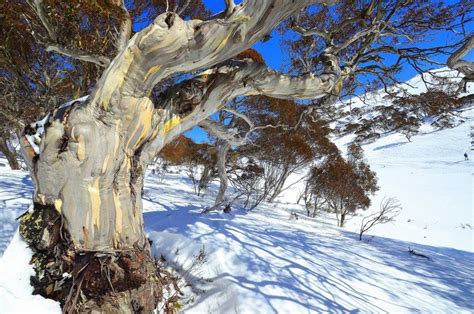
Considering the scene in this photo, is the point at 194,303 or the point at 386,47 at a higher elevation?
the point at 386,47

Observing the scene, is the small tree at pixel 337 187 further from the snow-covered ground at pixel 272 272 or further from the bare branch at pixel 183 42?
the bare branch at pixel 183 42

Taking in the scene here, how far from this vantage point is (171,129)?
1.83 m

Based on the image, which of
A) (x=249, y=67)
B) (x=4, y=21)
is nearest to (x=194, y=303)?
(x=249, y=67)

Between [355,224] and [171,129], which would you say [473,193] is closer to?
[355,224]

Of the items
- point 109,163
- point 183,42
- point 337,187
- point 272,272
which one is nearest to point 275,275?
point 272,272

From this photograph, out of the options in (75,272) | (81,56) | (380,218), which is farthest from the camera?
(380,218)

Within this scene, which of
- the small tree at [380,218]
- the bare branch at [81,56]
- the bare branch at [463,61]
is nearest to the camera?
the bare branch at [463,61]

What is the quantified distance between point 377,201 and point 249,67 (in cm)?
1654

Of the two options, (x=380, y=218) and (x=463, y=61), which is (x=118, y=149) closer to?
(x=463, y=61)

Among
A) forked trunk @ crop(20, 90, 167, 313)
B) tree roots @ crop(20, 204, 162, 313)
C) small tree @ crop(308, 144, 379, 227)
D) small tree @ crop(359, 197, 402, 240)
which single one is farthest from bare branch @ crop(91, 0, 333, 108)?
small tree @ crop(308, 144, 379, 227)

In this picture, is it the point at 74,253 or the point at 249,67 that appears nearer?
the point at 74,253

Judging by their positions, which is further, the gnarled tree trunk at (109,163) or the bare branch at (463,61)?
the bare branch at (463,61)

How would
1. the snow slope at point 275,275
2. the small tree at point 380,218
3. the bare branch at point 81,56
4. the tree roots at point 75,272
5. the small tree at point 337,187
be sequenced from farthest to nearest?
the small tree at point 337,187 < the small tree at point 380,218 < the bare branch at point 81,56 < the snow slope at point 275,275 < the tree roots at point 75,272

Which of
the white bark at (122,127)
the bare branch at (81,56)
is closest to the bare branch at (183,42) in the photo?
the white bark at (122,127)
